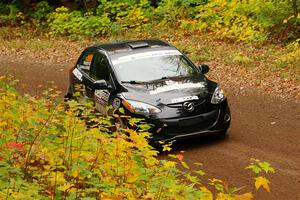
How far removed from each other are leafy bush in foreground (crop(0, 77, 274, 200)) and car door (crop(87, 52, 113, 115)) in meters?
3.27

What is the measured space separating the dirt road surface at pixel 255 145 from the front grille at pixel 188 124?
1.39 ft

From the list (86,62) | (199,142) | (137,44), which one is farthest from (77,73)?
(199,142)

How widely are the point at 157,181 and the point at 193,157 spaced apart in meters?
3.61

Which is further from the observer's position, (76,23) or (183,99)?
(76,23)

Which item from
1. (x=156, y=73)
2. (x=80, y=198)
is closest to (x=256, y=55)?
(x=156, y=73)

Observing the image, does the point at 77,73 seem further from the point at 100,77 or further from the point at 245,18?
the point at 245,18

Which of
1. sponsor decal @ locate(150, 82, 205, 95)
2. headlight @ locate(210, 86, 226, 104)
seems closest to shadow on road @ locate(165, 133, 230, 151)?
headlight @ locate(210, 86, 226, 104)

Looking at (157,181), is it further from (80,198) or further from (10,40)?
(10,40)

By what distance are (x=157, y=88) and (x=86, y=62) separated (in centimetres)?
252

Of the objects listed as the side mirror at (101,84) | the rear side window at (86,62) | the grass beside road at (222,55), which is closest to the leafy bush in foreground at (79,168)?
the side mirror at (101,84)

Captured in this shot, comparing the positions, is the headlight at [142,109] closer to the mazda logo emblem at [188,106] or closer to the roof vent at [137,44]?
the mazda logo emblem at [188,106]

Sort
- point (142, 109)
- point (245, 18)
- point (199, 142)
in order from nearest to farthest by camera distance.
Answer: point (142, 109) < point (199, 142) < point (245, 18)

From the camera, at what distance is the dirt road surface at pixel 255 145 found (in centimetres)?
754

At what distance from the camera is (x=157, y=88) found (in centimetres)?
894
